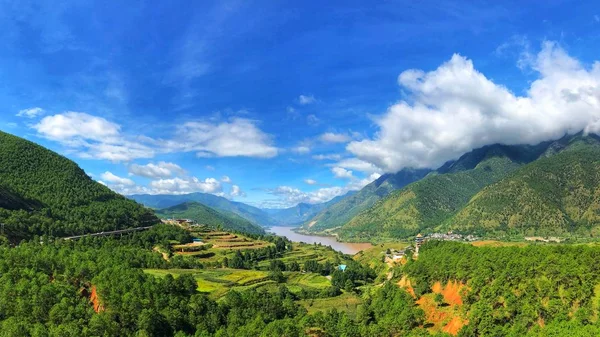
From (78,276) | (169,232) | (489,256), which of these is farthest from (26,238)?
(489,256)

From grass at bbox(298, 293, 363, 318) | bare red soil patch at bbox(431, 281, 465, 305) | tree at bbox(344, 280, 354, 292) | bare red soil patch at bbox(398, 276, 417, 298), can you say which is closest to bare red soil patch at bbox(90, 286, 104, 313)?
grass at bbox(298, 293, 363, 318)

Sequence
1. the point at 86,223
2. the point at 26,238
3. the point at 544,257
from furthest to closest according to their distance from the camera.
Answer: the point at 86,223, the point at 26,238, the point at 544,257

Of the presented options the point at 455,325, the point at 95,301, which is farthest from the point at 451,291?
the point at 95,301

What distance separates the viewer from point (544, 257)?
78.6 meters

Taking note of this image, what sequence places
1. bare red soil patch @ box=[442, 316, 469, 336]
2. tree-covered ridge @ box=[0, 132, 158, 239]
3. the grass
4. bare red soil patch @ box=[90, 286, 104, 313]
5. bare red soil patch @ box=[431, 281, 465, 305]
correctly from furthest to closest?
1. tree-covered ridge @ box=[0, 132, 158, 239]
2. the grass
3. bare red soil patch @ box=[431, 281, 465, 305]
4. bare red soil patch @ box=[442, 316, 469, 336]
5. bare red soil patch @ box=[90, 286, 104, 313]

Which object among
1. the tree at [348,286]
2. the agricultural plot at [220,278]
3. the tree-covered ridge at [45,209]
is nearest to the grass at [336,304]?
the tree at [348,286]

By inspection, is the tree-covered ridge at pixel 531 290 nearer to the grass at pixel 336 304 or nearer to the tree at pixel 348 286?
the grass at pixel 336 304

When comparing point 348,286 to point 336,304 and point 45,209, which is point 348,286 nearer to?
point 336,304

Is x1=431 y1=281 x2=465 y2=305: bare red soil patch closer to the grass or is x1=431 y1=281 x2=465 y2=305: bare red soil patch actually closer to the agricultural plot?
the grass

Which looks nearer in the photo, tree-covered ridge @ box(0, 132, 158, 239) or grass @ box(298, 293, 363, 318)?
grass @ box(298, 293, 363, 318)

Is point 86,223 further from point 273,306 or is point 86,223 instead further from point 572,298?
point 572,298

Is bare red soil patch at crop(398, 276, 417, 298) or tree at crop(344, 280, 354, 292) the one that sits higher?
bare red soil patch at crop(398, 276, 417, 298)

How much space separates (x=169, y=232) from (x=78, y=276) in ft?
323

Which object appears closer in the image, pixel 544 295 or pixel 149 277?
pixel 544 295
